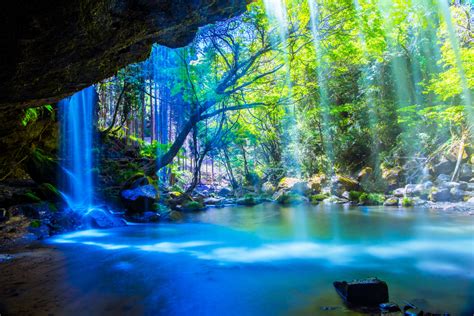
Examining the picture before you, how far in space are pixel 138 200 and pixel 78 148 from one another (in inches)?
166

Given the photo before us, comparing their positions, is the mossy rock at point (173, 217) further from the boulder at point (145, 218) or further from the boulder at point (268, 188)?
the boulder at point (268, 188)

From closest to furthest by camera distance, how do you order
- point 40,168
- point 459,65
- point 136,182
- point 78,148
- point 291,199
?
point 40,168 < point 136,182 < point 459,65 < point 78,148 < point 291,199

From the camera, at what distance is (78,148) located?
13648mm

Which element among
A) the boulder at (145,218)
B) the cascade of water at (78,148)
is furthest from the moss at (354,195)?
the cascade of water at (78,148)

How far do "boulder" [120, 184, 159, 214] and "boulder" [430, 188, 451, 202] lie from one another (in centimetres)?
1220

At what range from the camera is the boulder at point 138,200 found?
38.9ft

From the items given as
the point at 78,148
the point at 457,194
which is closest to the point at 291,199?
the point at 457,194

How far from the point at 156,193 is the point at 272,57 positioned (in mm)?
7276

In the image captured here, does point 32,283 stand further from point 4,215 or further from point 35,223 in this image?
point 4,215

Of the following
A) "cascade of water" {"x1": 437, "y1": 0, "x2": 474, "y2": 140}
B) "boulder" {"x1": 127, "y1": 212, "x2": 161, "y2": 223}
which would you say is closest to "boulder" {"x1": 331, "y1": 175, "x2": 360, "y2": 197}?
"cascade of water" {"x1": 437, "y1": 0, "x2": 474, "y2": 140}

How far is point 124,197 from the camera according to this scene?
12.0m

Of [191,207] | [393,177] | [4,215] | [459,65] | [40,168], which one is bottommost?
[191,207]

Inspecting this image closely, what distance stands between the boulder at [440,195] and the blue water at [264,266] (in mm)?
3919

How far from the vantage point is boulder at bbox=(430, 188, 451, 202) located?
43.4ft
